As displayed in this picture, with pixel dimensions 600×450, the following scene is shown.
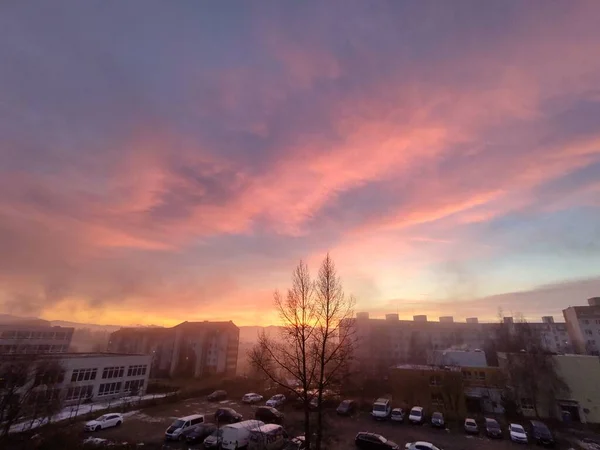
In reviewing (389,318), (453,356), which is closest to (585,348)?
(453,356)

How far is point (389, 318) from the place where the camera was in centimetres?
13088

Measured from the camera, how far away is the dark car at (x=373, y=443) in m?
27.0

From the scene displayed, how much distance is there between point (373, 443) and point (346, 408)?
13908 mm

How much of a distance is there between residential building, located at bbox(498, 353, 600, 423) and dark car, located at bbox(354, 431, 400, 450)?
1245 inches

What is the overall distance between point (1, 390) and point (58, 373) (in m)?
15.7

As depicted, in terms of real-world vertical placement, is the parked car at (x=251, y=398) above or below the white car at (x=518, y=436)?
above

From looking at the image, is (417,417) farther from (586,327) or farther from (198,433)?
(586,327)

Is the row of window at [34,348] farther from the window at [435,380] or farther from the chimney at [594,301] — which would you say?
the chimney at [594,301]

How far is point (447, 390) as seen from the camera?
42750 mm

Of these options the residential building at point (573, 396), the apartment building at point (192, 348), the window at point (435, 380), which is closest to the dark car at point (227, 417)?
the window at point (435, 380)

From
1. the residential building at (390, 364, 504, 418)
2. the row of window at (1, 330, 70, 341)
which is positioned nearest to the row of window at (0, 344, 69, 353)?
the row of window at (1, 330, 70, 341)

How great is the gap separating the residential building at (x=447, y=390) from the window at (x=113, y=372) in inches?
1704

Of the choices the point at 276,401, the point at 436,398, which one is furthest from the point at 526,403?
the point at 276,401

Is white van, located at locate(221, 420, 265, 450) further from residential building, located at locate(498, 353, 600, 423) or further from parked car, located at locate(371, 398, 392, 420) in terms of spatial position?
residential building, located at locate(498, 353, 600, 423)
